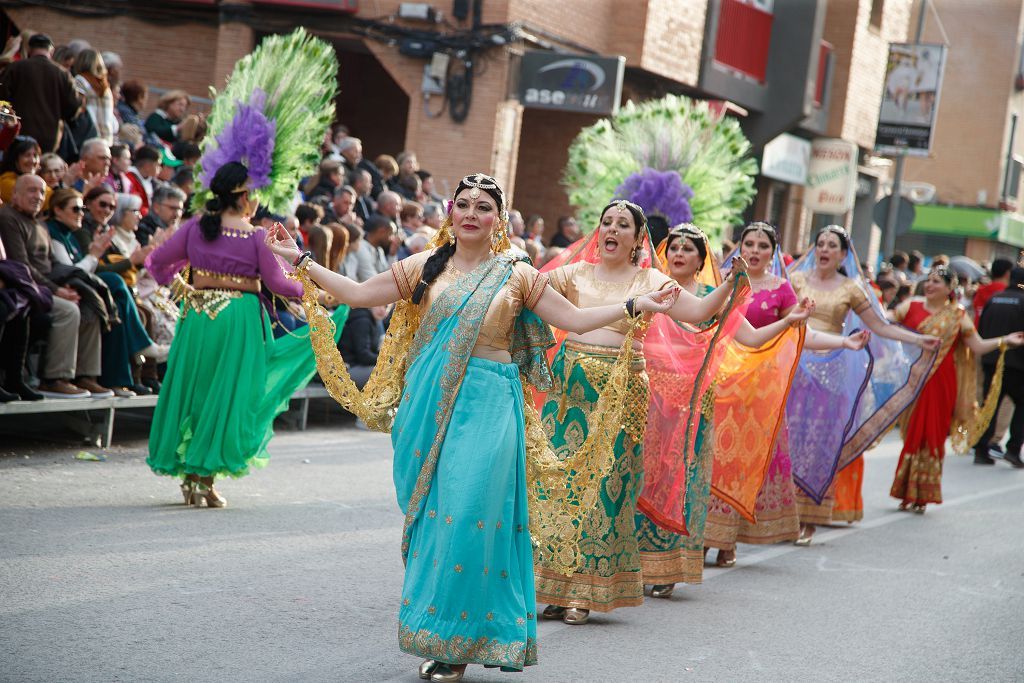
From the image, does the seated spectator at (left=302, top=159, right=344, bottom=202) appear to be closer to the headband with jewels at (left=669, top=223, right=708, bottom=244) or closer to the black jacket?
the headband with jewels at (left=669, top=223, right=708, bottom=244)

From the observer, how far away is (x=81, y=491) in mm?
8078

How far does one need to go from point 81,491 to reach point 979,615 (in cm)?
553

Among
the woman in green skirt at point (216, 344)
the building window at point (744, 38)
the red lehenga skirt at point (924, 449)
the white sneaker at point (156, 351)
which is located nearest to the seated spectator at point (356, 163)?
the white sneaker at point (156, 351)

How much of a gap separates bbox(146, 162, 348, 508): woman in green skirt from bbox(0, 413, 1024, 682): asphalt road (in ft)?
1.24

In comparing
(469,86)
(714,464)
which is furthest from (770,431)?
(469,86)

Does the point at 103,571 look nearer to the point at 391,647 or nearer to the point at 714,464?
the point at 391,647

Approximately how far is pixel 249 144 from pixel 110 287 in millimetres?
2085

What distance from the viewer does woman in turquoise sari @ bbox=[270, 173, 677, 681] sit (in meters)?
4.96

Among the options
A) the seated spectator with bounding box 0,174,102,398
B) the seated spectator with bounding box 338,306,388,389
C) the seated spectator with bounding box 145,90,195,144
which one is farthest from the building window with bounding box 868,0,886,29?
the seated spectator with bounding box 0,174,102,398

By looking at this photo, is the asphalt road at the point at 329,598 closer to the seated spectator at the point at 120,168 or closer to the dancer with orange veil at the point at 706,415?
the dancer with orange veil at the point at 706,415

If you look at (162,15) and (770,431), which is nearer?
(770,431)

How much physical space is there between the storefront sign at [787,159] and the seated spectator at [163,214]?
17.1 meters

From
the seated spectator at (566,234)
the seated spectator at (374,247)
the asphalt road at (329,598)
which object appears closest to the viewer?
the asphalt road at (329,598)

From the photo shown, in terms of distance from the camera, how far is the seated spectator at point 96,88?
498 inches
